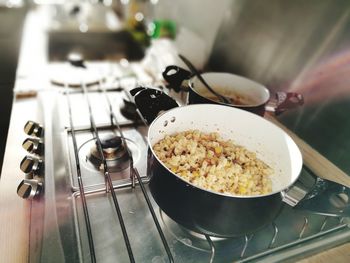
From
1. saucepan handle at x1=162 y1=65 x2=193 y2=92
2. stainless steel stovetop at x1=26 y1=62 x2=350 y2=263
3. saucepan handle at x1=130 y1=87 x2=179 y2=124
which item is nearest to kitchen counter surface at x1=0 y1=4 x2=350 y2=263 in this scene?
stainless steel stovetop at x1=26 y1=62 x2=350 y2=263

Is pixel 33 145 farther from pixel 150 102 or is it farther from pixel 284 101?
pixel 284 101

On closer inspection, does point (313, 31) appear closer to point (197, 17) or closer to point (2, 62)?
point (197, 17)

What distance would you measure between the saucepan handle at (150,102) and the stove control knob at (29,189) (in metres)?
0.27

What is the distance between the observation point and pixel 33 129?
0.66m

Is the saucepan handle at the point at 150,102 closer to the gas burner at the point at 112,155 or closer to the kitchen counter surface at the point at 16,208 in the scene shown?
the gas burner at the point at 112,155

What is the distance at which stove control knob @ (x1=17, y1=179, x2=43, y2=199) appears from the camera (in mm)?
516

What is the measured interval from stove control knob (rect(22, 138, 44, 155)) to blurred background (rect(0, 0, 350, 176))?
0.51 meters

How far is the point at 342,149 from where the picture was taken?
711 mm

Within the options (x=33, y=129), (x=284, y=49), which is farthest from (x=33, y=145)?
(x=284, y=49)

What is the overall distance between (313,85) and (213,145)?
1.26ft

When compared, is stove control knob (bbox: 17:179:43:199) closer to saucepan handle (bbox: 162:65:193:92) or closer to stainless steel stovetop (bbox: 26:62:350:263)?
stainless steel stovetop (bbox: 26:62:350:263)

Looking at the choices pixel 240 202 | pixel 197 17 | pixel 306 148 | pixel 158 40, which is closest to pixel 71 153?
pixel 240 202

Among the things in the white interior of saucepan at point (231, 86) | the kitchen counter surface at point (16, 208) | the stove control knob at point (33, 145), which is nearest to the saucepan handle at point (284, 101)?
the white interior of saucepan at point (231, 86)

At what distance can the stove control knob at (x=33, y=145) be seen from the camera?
61cm
